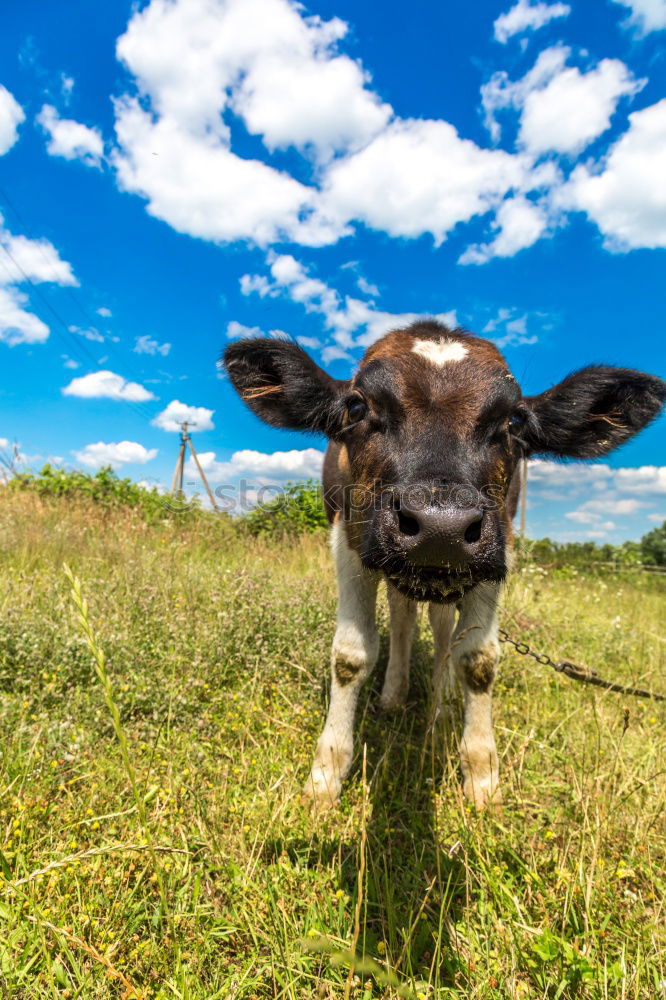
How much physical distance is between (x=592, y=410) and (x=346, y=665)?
2.31 m

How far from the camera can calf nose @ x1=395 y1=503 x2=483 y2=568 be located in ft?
7.14

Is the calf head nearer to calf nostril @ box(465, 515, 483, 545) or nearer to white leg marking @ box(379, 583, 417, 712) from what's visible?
calf nostril @ box(465, 515, 483, 545)

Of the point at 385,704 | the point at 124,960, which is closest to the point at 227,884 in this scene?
the point at 124,960

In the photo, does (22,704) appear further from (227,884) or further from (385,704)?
(385,704)

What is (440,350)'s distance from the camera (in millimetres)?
3266

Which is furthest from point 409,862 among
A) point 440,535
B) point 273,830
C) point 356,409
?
point 356,409

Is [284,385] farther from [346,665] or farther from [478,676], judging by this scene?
[478,676]

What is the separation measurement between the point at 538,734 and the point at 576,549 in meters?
15.3

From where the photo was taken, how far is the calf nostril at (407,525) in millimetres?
2252

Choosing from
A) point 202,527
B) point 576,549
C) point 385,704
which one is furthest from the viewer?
point 576,549

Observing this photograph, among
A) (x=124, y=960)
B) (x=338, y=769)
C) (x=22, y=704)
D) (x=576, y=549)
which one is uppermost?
(x=576, y=549)

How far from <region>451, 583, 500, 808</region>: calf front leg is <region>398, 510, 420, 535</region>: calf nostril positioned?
118 centimetres

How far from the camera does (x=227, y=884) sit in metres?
2.25

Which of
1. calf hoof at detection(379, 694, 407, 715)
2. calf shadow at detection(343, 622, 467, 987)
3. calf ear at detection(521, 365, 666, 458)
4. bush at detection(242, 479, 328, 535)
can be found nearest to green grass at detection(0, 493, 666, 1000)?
calf shadow at detection(343, 622, 467, 987)
